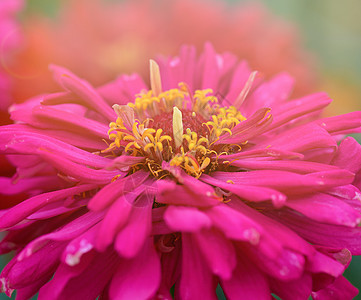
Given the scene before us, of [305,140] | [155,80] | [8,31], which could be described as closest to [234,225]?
[305,140]

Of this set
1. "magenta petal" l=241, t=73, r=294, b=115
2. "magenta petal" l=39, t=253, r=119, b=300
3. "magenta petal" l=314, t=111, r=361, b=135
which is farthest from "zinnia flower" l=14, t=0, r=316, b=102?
"magenta petal" l=39, t=253, r=119, b=300

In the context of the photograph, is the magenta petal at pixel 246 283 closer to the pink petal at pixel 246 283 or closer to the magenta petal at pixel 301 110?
the pink petal at pixel 246 283

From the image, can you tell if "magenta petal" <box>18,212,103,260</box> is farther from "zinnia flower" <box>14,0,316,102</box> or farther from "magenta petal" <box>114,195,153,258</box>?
"zinnia flower" <box>14,0,316,102</box>

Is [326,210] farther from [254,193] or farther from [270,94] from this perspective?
[270,94]

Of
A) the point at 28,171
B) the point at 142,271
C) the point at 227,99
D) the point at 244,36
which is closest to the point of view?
the point at 142,271

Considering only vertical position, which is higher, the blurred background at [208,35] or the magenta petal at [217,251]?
the blurred background at [208,35]

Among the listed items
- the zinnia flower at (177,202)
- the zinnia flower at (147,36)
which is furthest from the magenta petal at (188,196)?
the zinnia flower at (147,36)

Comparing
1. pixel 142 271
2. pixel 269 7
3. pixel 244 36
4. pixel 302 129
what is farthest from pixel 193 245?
pixel 269 7

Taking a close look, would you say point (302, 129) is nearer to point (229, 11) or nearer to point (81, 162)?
point (81, 162)
